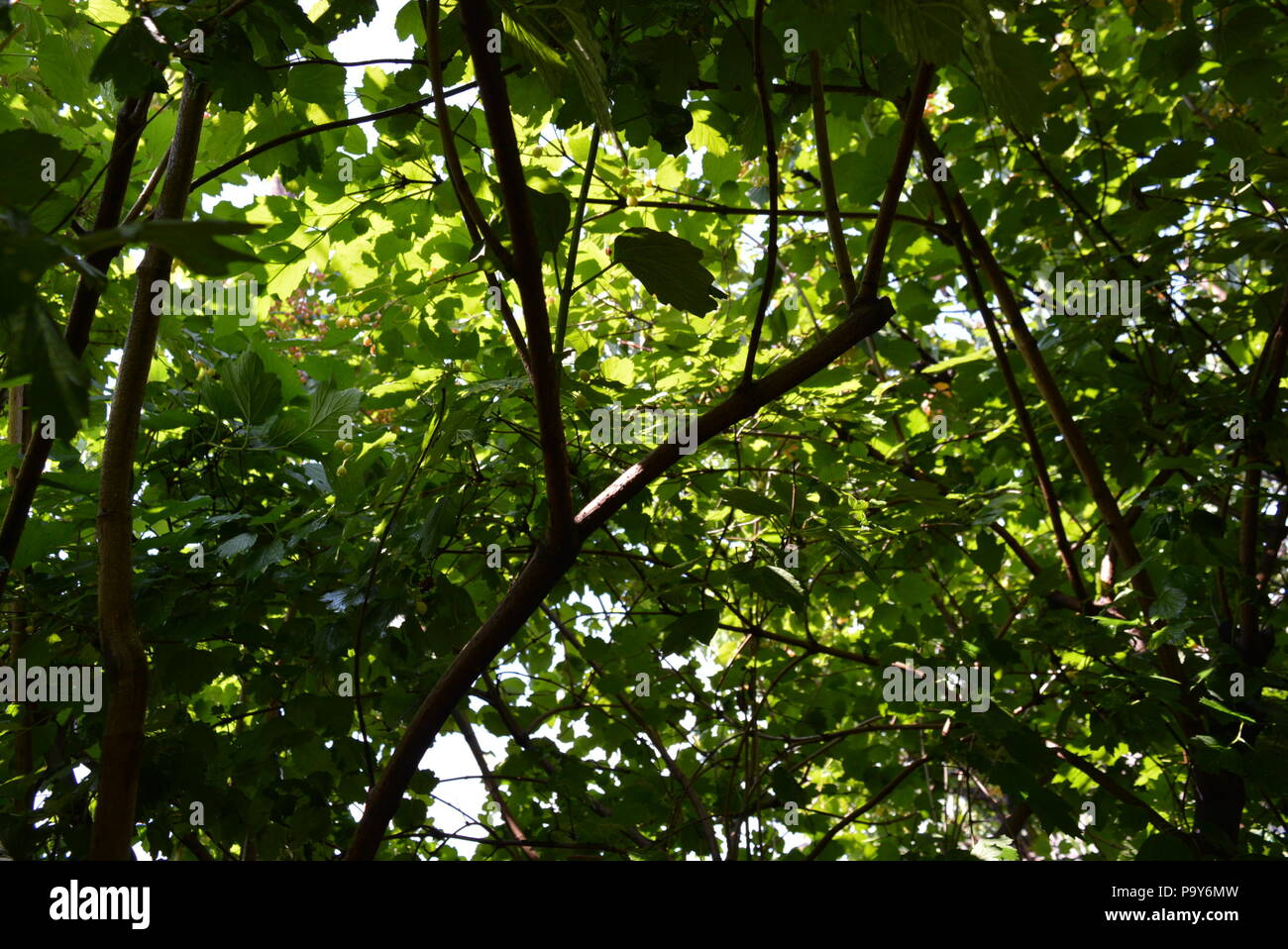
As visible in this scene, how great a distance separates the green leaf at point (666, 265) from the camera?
4.17 feet

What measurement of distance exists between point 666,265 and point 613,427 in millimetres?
1020

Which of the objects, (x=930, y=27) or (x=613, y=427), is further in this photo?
(x=613, y=427)

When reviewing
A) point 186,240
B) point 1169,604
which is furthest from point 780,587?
point 186,240

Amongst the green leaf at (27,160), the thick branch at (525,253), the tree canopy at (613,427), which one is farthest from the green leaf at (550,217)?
the green leaf at (27,160)

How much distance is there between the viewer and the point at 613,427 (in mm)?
2275

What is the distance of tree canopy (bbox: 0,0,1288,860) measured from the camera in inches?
53.1

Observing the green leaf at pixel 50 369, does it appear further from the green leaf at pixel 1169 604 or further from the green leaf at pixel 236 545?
the green leaf at pixel 1169 604

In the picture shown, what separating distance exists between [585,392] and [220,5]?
917 mm

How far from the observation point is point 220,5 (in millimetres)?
1412

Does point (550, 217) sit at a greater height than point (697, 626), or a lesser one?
greater

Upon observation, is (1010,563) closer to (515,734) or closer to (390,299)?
(515,734)

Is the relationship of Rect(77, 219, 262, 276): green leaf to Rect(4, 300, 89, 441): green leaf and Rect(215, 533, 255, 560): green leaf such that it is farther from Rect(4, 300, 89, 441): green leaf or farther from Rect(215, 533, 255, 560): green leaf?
Rect(215, 533, 255, 560): green leaf

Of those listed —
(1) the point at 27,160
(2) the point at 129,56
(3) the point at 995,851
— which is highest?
(2) the point at 129,56

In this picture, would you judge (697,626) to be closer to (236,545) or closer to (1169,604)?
(236,545)
